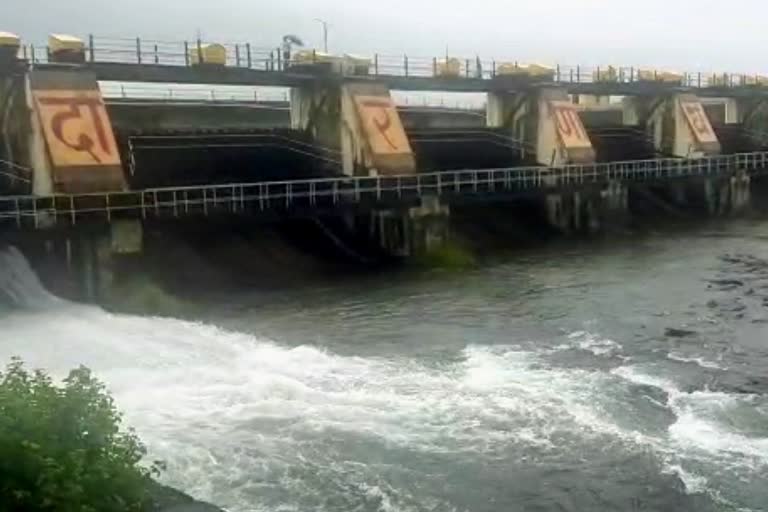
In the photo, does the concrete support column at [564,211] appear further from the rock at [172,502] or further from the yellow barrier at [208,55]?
the rock at [172,502]

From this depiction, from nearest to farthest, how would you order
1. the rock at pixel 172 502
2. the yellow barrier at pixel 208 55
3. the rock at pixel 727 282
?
the rock at pixel 172 502 < the rock at pixel 727 282 < the yellow barrier at pixel 208 55

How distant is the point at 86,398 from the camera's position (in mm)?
9102

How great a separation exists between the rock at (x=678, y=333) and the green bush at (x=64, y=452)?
13081 millimetres

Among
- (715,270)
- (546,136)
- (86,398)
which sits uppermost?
(546,136)

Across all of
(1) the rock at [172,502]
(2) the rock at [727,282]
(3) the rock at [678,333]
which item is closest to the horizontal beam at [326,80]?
Answer: (2) the rock at [727,282]

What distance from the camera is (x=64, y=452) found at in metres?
8.59

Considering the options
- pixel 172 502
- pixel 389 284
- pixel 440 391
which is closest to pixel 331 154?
pixel 389 284

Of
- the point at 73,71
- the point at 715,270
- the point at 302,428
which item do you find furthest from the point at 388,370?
the point at 715,270

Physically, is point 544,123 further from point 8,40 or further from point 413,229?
point 8,40

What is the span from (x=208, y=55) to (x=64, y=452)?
2204 centimetres

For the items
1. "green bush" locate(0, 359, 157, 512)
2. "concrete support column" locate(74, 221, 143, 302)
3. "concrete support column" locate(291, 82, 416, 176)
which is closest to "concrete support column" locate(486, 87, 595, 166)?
"concrete support column" locate(291, 82, 416, 176)

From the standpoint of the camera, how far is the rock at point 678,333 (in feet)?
64.2

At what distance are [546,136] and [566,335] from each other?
63.1 ft

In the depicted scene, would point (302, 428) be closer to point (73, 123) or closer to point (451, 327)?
point (451, 327)
